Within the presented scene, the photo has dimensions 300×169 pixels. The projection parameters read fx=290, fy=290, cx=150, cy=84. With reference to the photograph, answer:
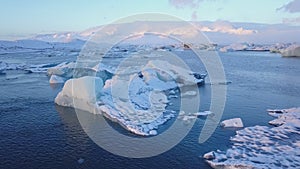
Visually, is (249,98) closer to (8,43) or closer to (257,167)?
(257,167)

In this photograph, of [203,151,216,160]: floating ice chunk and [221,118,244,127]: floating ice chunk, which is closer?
[203,151,216,160]: floating ice chunk

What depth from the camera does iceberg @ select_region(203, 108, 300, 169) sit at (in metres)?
9.43

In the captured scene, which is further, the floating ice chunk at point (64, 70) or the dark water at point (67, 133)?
the floating ice chunk at point (64, 70)

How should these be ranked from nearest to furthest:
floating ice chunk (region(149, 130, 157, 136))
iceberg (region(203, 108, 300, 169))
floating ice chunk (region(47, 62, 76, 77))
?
iceberg (region(203, 108, 300, 169))
floating ice chunk (region(149, 130, 157, 136))
floating ice chunk (region(47, 62, 76, 77))

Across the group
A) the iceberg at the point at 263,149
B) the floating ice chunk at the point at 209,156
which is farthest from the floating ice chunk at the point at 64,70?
the floating ice chunk at the point at 209,156

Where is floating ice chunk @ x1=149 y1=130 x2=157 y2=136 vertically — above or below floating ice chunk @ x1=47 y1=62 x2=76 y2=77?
below

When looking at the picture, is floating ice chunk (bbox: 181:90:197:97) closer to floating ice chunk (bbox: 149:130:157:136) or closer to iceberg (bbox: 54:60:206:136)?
iceberg (bbox: 54:60:206:136)

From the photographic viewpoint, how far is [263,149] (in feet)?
35.0

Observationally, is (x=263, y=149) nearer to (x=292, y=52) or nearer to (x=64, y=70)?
(x=64, y=70)

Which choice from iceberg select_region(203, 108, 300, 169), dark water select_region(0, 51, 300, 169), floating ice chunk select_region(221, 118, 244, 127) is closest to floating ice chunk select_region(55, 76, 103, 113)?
dark water select_region(0, 51, 300, 169)

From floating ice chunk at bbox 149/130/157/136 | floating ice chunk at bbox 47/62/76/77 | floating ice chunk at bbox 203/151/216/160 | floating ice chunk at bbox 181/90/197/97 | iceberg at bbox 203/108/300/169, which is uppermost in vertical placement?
floating ice chunk at bbox 47/62/76/77

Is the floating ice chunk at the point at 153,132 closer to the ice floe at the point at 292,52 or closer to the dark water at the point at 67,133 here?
the dark water at the point at 67,133

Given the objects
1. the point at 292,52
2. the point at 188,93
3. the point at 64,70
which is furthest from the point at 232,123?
the point at 292,52

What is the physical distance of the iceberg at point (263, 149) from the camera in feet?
30.9
